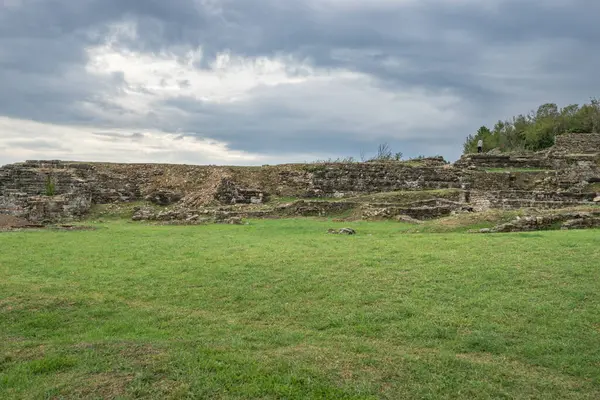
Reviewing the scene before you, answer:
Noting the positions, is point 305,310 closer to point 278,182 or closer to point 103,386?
point 103,386

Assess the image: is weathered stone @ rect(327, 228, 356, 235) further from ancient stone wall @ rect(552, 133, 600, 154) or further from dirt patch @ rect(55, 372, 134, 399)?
ancient stone wall @ rect(552, 133, 600, 154)

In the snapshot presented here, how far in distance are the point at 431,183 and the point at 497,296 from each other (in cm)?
2043

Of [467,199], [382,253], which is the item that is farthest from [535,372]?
[467,199]

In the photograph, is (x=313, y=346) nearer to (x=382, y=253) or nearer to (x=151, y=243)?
(x=382, y=253)

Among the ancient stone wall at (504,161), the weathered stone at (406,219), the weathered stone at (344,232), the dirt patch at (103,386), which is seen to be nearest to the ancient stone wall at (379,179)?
the ancient stone wall at (504,161)

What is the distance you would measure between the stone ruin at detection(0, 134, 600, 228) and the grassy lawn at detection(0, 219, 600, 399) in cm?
940

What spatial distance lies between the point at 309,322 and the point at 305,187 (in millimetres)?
20844

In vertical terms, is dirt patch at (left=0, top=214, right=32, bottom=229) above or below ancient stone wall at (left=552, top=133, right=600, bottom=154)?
below

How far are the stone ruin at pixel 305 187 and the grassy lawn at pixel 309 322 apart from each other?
940 centimetres

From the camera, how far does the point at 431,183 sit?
2733cm

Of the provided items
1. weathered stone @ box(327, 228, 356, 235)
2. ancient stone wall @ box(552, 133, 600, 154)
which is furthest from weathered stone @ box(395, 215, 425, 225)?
ancient stone wall @ box(552, 133, 600, 154)

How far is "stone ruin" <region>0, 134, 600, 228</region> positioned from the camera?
69.9 ft

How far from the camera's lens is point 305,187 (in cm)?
2756

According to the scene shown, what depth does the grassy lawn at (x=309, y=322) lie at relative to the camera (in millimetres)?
5047
